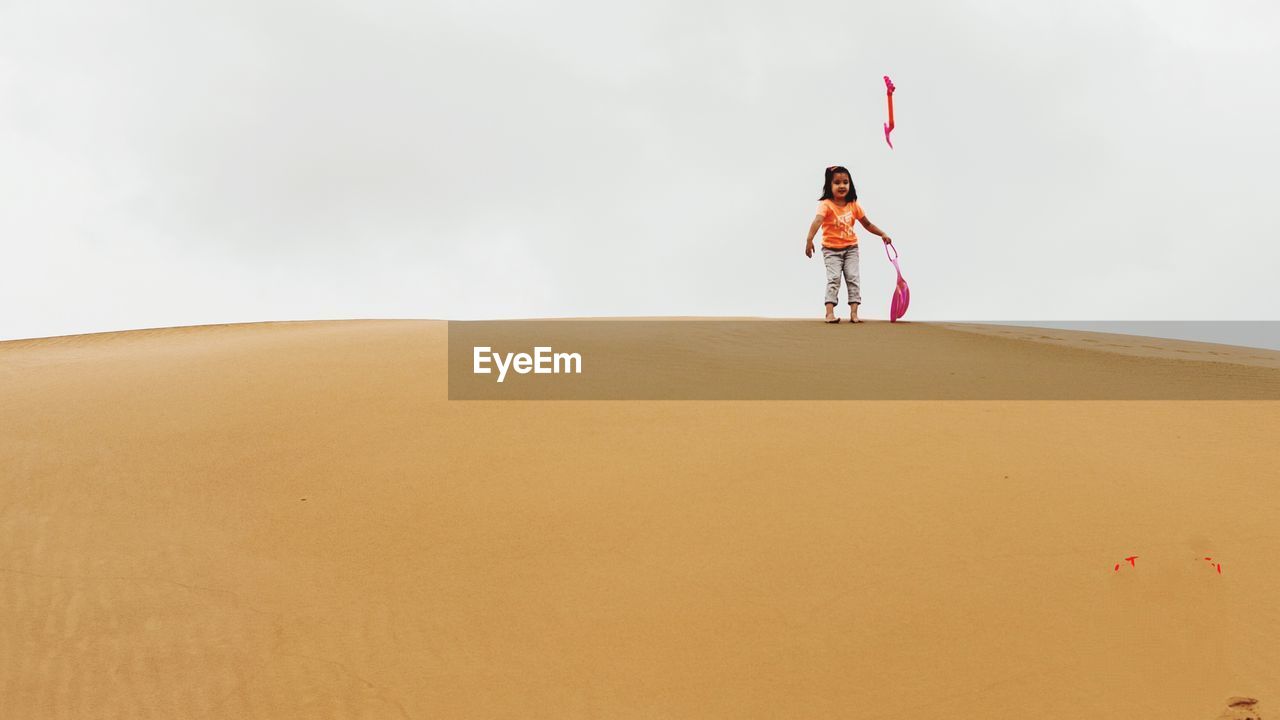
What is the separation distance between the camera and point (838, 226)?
29.0ft

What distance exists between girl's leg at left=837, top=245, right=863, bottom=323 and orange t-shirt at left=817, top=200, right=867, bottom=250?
110 mm

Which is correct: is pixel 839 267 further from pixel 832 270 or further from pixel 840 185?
pixel 840 185

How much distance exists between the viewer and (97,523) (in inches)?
139

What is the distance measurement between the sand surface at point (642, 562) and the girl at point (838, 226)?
425cm

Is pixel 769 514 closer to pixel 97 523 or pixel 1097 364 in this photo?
pixel 97 523

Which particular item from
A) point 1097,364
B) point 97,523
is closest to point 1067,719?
point 97,523

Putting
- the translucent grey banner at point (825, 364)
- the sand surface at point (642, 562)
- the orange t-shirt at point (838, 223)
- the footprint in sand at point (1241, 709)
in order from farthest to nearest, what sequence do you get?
the orange t-shirt at point (838, 223) < the translucent grey banner at point (825, 364) < the sand surface at point (642, 562) < the footprint in sand at point (1241, 709)

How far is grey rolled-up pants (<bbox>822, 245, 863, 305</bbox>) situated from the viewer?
29.1 ft

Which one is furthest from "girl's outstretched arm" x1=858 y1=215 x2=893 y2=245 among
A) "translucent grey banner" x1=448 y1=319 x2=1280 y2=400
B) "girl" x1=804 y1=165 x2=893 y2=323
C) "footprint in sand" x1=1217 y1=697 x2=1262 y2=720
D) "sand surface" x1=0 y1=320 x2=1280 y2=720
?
"footprint in sand" x1=1217 y1=697 x2=1262 y2=720

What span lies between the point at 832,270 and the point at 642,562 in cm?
645

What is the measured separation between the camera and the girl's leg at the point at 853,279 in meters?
8.88

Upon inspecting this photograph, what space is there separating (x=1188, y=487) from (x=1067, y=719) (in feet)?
6.03

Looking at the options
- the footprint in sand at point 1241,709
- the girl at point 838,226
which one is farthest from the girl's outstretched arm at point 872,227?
the footprint in sand at point 1241,709

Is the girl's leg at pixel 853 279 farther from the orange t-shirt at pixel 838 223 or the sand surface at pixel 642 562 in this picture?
the sand surface at pixel 642 562
